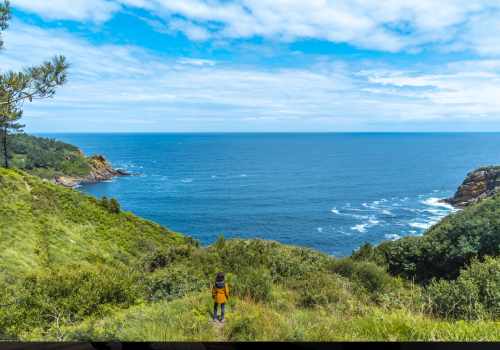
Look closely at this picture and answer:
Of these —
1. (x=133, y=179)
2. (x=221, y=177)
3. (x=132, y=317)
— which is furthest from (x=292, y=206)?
(x=132, y=317)

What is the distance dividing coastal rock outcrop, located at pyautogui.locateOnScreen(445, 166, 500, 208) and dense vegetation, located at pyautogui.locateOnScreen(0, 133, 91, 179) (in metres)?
99.1

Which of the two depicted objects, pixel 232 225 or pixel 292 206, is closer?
pixel 232 225

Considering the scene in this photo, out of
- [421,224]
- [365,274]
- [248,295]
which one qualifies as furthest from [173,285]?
[421,224]

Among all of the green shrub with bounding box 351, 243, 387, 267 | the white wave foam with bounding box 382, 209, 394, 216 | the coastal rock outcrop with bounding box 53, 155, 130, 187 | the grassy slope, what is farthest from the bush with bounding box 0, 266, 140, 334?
the coastal rock outcrop with bounding box 53, 155, 130, 187

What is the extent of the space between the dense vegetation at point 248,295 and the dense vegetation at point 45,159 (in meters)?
83.6

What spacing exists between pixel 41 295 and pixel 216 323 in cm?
530

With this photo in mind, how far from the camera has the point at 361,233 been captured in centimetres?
5309

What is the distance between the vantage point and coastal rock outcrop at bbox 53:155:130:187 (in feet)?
307

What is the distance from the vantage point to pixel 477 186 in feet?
233

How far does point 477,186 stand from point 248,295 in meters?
79.9

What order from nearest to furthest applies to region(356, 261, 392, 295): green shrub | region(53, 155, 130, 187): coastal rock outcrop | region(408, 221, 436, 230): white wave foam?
1. region(356, 261, 392, 295): green shrub
2. region(408, 221, 436, 230): white wave foam
3. region(53, 155, 130, 187): coastal rock outcrop

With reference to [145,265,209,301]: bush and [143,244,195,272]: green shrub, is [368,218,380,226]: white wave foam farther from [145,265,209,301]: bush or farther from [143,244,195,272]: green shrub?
[145,265,209,301]: bush

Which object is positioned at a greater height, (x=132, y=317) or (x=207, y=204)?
(x=132, y=317)

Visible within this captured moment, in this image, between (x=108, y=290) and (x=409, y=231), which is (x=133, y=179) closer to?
(x=409, y=231)
